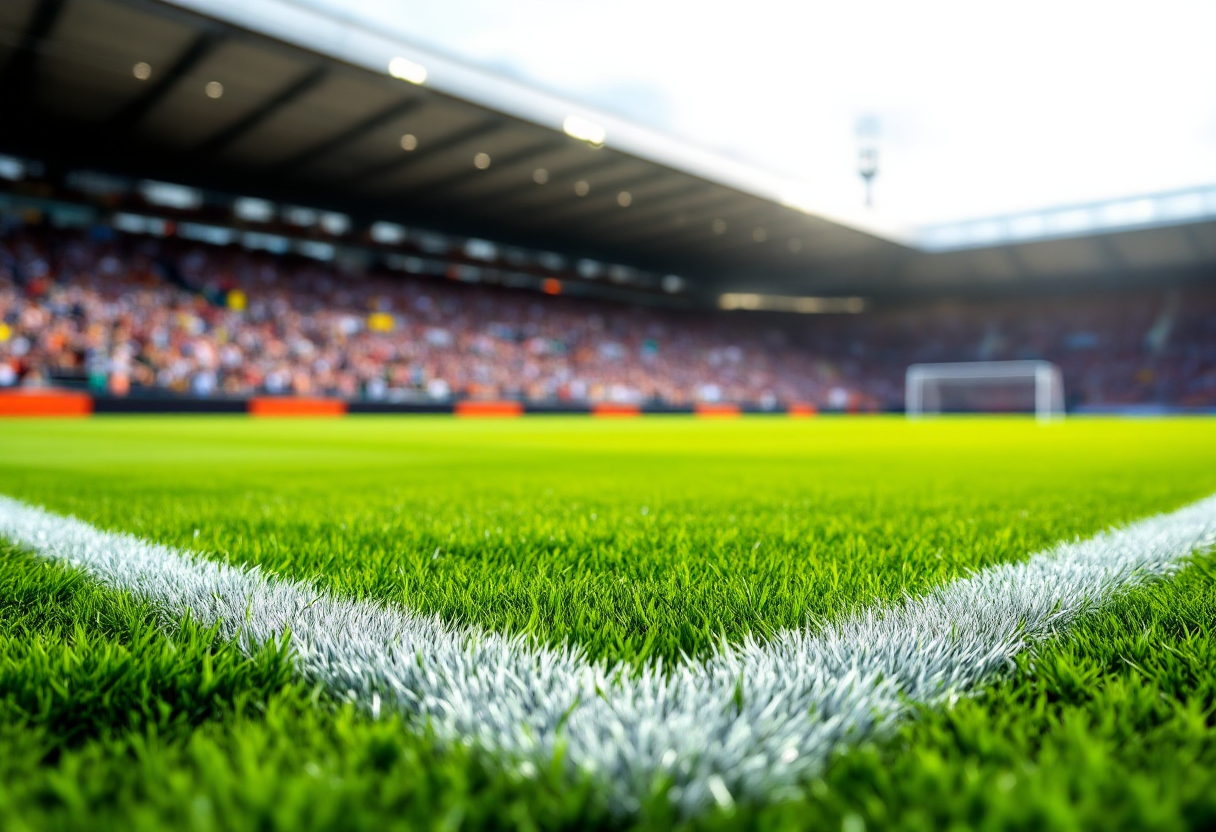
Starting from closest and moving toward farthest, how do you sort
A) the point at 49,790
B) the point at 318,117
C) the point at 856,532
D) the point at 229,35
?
the point at 49,790 < the point at 856,532 < the point at 229,35 < the point at 318,117

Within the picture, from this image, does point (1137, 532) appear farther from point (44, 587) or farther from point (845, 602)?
point (44, 587)

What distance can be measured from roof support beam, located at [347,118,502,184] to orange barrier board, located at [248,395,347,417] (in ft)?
23.0

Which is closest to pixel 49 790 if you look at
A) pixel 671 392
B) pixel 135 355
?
pixel 135 355

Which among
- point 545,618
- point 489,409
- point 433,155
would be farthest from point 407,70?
point 545,618

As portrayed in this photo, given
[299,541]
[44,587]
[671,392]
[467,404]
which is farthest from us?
[671,392]

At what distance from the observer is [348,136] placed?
20.6 metres

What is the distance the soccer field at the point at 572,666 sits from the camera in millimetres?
741

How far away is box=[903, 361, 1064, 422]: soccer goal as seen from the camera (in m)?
35.5

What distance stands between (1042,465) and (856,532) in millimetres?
4518

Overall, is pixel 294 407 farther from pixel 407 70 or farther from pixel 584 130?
pixel 584 130

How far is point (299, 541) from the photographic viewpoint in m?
2.44

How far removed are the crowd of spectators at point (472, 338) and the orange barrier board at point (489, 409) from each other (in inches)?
28.9

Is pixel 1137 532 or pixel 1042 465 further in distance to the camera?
pixel 1042 465

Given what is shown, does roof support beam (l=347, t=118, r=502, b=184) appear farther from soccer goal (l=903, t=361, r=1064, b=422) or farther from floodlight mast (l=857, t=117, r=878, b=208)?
soccer goal (l=903, t=361, r=1064, b=422)
